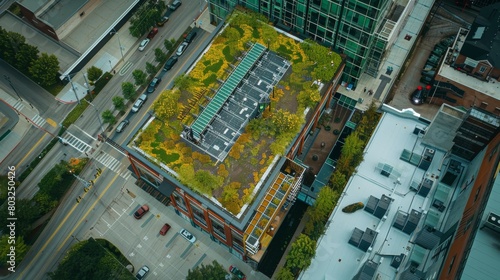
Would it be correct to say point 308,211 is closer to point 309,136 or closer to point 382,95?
point 309,136

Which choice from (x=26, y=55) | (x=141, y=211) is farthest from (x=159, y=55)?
(x=141, y=211)

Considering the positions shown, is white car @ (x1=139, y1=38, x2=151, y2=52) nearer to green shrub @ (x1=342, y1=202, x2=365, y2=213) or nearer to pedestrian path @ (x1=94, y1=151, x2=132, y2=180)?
pedestrian path @ (x1=94, y1=151, x2=132, y2=180)

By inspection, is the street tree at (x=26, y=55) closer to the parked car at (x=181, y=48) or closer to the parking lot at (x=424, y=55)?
the parked car at (x=181, y=48)

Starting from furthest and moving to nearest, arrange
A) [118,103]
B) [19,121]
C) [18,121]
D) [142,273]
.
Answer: [19,121]
[18,121]
[118,103]
[142,273]

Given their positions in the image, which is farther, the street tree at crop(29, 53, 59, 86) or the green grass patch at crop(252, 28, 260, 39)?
the street tree at crop(29, 53, 59, 86)

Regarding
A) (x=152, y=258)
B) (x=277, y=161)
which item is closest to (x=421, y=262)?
(x=277, y=161)

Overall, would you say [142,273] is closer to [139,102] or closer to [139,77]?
[139,102]

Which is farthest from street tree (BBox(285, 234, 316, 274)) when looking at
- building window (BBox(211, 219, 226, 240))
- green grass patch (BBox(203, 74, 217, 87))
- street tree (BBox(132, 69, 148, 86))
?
street tree (BBox(132, 69, 148, 86))
